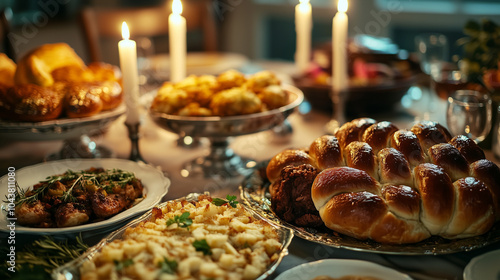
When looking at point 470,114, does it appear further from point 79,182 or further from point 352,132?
point 79,182

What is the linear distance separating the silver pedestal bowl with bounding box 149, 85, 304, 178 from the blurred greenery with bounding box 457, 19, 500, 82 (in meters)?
0.70

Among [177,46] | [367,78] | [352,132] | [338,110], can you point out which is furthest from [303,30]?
[352,132]

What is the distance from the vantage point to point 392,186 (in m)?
1.22

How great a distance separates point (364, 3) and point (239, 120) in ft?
9.67

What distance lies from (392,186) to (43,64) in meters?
1.46

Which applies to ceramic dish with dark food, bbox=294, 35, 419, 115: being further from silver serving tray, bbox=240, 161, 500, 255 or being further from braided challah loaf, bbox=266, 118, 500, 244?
silver serving tray, bbox=240, 161, 500, 255

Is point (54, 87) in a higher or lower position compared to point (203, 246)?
higher

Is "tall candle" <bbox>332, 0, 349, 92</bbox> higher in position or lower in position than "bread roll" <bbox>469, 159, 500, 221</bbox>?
higher

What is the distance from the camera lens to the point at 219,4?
5199mm

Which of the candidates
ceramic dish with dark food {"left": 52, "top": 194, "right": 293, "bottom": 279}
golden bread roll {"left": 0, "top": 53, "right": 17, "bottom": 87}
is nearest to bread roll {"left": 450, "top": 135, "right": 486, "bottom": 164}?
ceramic dish with dark food {"left": 52, "top": 194, "right": 293, "bottom": 279}

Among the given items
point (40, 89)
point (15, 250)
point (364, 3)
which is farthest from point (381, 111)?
point (364, 3)

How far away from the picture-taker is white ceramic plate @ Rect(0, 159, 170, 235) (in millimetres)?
1245

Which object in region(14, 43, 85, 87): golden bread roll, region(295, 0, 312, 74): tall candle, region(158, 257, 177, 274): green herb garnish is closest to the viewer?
region(158, 257, 177, 274): green herb garnish

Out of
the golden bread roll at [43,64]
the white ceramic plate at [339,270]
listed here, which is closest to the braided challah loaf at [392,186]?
the white ceramic plate at [339,270]
